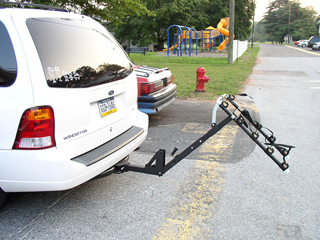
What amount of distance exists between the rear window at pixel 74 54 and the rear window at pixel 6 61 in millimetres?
210

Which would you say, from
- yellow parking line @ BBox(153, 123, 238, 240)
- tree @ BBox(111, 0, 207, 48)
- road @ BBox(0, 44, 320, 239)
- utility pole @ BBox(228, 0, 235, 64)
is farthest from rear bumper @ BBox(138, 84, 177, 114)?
tree @ BBox(111, 0, 207, 48)

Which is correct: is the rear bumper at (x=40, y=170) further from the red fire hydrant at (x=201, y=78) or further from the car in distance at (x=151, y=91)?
the red fire hydrant at (x=201, y=78)

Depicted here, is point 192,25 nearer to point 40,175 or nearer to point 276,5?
point 40,175

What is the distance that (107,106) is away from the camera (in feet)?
10.6

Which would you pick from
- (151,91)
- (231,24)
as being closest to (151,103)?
(151,91)

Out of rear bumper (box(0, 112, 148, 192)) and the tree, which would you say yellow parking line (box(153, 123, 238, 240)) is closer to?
rear bumper (box(0, 112, 148, 192))

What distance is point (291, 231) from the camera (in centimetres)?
278

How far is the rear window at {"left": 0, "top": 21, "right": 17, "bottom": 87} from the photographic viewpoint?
2547mm

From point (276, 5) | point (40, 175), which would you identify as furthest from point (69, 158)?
point (276, 5)

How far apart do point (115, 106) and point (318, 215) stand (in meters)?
2.39

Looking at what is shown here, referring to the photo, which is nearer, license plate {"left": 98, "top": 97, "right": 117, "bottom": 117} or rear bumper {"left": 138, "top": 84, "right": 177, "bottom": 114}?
license plate {"left": 98, "top": 97, "right": 117, "bottom": 117}

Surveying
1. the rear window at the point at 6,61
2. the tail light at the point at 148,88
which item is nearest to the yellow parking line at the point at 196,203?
the tail light at the point at 148,88

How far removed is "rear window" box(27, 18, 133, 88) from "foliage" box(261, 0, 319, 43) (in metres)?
103

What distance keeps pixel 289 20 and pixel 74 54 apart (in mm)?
104366
